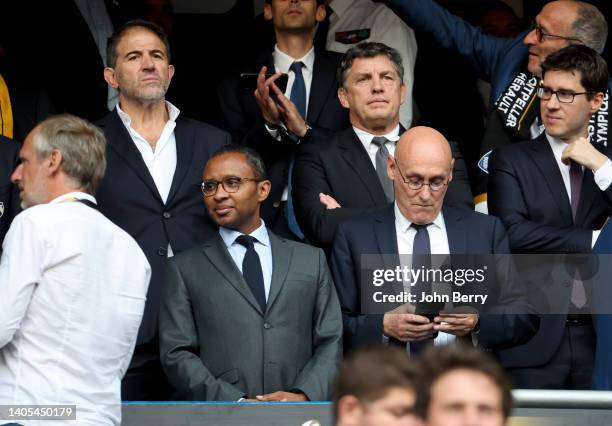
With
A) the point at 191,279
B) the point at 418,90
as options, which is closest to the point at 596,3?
the point at 418,90

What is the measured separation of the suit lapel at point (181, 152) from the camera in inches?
287

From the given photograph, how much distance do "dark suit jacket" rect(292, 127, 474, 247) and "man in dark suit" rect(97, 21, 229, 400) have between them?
0.46 meters

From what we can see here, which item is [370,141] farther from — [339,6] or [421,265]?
[339,6]

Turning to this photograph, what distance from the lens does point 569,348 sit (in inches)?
275

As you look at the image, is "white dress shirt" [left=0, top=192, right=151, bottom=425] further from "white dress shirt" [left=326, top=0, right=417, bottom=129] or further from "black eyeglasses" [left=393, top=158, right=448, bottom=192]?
"white dress shirt" [left=326, top=0, right=417, bottom=129]

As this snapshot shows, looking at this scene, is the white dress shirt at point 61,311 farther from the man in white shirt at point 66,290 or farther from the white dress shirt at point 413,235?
the white dress shirt at point 413,235

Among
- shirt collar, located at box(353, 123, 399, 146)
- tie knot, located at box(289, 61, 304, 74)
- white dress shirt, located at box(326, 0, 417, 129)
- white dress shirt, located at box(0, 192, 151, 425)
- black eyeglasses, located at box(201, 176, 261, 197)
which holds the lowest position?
white dress shirt, located at box(0, 192, 151, 425)

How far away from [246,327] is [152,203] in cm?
92

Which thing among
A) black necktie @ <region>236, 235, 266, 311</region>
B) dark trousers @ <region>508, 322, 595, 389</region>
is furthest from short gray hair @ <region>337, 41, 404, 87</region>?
dark trousers @ <region>508, 322, 595, 389</region>

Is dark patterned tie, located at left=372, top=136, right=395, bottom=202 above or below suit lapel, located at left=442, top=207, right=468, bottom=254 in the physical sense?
above

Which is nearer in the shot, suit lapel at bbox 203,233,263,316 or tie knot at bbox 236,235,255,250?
suit lapel at bbox 203,233,263,316

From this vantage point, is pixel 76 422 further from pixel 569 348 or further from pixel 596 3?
pixel 596 3

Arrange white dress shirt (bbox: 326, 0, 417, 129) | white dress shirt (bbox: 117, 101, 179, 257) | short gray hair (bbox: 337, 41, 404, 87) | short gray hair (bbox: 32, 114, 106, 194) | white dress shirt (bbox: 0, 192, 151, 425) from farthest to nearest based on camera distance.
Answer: white dress shirt (bbox: 326, 0, 417, 129) < short gray hair (bbox: 337, 41, 404, 87) < white dress shirt (bbox: 117, 101, 179, 257) < short gray hair (bbox: 32, 114, 106, 194) < white dress shirt (bbox: 0, 192, 151, 425)

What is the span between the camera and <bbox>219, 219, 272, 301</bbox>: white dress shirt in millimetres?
6914
